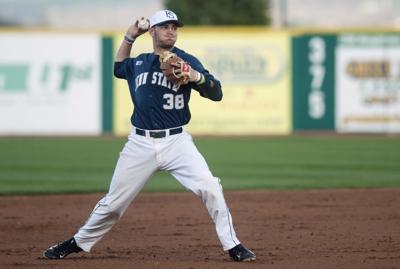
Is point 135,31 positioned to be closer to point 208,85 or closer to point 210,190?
point 208,85

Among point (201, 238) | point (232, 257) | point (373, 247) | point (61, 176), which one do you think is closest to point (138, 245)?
point (201, 238)

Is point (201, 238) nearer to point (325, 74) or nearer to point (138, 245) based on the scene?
point (138, 245)

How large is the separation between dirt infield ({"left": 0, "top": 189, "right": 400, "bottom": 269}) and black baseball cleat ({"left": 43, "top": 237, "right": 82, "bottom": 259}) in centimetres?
8

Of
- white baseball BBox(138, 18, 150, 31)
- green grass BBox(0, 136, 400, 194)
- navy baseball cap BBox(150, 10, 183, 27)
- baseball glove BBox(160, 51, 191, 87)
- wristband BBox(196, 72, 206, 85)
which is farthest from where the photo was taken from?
green grass BBox(0, 136, 400, 194)

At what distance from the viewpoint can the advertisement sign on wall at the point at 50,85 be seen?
24688mm

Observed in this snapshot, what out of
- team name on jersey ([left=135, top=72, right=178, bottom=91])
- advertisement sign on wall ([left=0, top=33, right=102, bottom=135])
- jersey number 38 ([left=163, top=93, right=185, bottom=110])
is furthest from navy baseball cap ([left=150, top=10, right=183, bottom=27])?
advertisement sign on wall ([left=0, top=33, right=102, bottom=135])

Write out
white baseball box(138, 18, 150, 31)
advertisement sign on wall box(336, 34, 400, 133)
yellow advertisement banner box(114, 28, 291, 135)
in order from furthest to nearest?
advertisement sign on wall box(336, 34, 400, 133) → yellow advertisement banner box(114, 28, 291, 135) → white baseball box(138, 18, 150, 31)

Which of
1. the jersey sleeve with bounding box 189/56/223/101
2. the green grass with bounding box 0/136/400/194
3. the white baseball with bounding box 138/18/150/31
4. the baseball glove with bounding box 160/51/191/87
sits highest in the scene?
the white baseball with bounding box 138/18/150/31

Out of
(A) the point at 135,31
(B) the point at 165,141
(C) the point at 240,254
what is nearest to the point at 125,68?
(A) the point at 135,31

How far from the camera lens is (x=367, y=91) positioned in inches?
982

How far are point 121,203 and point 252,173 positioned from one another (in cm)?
817

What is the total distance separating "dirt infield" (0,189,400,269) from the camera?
7.05 metres

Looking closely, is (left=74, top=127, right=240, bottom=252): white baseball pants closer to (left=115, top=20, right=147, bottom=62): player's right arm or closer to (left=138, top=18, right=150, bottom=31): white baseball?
(left=115, top=20, right=147, bottom=62): player's right arm

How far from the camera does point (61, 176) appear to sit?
14555 millimetres
